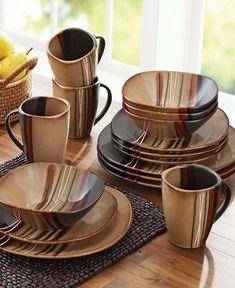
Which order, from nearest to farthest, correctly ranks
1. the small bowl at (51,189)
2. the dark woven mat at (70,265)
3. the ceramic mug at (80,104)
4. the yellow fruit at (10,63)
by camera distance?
the dark woven mat at (70,265) → the small bowl at (51,189) → the ceramic mug at (80,104) → the yellow fruit at (10,63)

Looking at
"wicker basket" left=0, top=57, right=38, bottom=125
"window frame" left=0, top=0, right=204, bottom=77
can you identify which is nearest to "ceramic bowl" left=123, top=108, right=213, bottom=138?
"wicker basket" left=0, top=57, right=38, bottom=125

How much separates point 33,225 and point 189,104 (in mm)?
452

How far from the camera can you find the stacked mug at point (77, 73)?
5.29 feet

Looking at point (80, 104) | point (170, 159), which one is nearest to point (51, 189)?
point (170, 159)

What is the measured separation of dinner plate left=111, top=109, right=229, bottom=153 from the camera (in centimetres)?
146

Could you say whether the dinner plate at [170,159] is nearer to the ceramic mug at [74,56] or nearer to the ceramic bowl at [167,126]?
the ceramic bowl at [167,126]

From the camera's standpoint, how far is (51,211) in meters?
1.21

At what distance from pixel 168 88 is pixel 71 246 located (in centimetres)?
45

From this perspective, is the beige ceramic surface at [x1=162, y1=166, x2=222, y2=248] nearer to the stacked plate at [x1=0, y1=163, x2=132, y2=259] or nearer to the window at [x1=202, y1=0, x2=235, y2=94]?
the stacked plate at [x1=0, y1=163, x2=132, y2=259]

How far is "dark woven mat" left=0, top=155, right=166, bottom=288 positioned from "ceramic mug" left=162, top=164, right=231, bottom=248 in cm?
6

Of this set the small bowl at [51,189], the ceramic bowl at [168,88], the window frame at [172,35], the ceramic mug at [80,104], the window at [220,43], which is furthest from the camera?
the window at [220,43]

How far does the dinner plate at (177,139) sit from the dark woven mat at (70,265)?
0.56 feet

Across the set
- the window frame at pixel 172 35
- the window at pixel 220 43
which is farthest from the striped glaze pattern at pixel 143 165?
the window at pixel 220 43

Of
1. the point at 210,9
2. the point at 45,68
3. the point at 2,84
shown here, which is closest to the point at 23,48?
the point at 45,68
